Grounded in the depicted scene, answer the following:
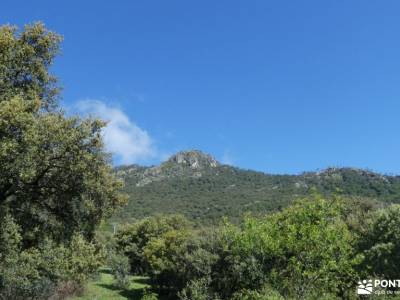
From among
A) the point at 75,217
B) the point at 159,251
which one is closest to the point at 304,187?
the point at 159,251

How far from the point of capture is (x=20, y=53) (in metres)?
17.9

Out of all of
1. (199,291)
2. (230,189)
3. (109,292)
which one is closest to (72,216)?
(199,291)

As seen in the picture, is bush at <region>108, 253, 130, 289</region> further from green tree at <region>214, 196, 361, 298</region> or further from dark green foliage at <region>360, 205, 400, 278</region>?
green tree at <region>214, 196, 361, 298</region>

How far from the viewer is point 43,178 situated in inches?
710

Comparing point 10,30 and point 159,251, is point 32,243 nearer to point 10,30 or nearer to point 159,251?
point 10,30

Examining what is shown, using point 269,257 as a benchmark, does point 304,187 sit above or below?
above

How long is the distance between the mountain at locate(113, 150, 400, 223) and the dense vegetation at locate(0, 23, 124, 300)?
96251 millimetres

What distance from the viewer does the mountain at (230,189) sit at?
128875mm

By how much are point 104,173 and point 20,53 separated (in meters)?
5.40

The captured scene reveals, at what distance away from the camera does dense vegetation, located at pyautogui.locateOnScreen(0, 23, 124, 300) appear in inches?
615

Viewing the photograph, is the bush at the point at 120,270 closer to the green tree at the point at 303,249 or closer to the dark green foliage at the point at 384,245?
the dark green foliage at the point at 384,245

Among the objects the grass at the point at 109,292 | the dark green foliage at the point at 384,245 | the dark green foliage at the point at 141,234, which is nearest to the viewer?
the dark green foliage at the point at 384,245

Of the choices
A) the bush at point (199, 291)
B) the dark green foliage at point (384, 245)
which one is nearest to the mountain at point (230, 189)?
the dark green foliage at point (384, 245)

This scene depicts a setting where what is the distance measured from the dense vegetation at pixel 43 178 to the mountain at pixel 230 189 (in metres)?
96.3
